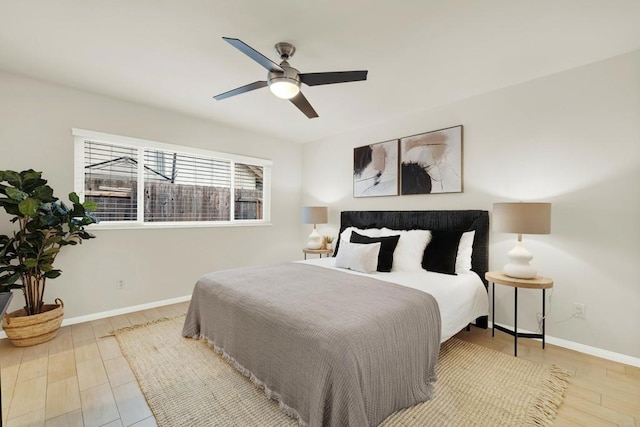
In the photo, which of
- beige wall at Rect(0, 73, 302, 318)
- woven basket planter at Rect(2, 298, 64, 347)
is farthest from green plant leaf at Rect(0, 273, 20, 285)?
beige wall at Rect(0, 73, 302, 318)

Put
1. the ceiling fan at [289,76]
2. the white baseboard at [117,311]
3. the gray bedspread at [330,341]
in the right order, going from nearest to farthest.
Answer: the gray bedspread at [330,341]
the ceiling fan at [289,76]
the white baseboard at [117,311]

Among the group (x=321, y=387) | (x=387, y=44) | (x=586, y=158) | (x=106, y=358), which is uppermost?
(x=387, y=44)

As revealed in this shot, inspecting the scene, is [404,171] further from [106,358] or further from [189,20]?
[106,358]

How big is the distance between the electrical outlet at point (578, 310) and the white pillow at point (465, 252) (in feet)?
2.84

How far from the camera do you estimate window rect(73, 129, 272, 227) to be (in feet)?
10.5

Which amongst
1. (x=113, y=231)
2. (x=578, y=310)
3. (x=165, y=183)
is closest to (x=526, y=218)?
(x=578, y=310)

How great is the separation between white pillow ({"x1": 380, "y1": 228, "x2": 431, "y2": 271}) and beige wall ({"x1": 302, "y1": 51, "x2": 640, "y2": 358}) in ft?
2.18

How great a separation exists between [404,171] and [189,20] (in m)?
2.76

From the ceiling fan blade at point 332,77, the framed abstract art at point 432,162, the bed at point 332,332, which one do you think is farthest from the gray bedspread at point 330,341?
the framed abstract art at point 432,162

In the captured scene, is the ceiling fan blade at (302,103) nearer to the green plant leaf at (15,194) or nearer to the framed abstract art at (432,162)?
the framed abstract art at (432,162)

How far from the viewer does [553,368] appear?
2182 millimetres

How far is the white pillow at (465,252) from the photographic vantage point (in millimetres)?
2907

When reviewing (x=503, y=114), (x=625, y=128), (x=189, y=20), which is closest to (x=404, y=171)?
(x=503, y=114)

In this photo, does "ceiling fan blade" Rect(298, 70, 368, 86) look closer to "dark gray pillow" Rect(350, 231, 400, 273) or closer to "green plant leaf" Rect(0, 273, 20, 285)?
"dark gray pillow" Rect(350, 231, 400, 273)
